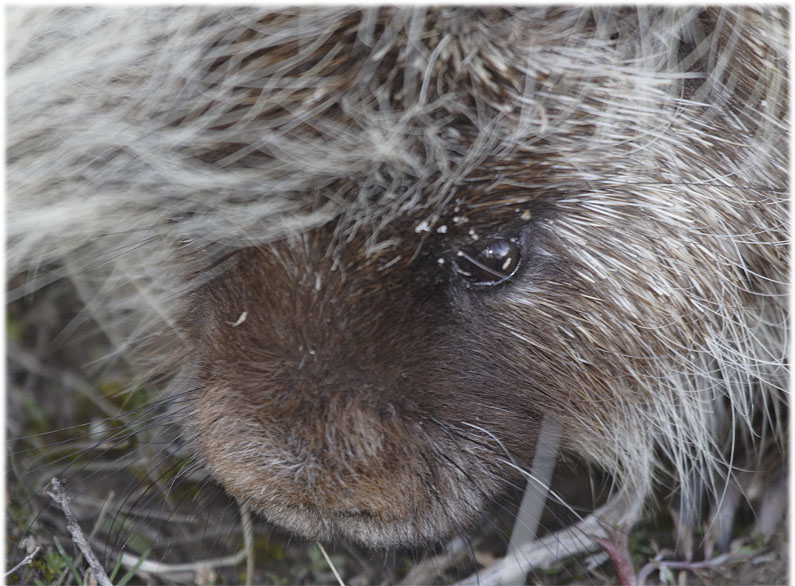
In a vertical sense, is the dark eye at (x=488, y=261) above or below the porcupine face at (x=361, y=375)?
above

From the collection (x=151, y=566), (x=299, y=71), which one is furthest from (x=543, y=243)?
(x=151, y=566)

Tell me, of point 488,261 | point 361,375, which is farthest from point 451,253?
point 361,375

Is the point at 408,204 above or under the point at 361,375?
above

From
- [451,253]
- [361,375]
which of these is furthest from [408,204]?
[361,375]

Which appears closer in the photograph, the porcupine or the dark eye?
the porcupine

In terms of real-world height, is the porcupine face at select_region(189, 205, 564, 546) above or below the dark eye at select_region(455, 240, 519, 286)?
below

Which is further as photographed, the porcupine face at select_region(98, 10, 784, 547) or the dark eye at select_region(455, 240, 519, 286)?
the dark eye at select_region(455, 240, 519, 286)

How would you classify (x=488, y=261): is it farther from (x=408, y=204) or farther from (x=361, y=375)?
(x=361, y=375)

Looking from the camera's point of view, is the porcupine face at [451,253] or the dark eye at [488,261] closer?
the porcupine face at [451,253]
